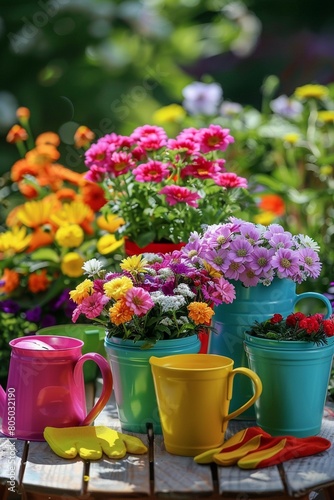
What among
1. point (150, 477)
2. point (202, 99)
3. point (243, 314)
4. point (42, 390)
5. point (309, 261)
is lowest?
point (150, 477)

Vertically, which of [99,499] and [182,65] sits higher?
[182,65]

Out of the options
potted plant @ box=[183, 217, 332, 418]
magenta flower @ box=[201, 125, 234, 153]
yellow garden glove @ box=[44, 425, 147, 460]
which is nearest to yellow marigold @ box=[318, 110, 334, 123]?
magenta flower @ box=[201, 125, 234, 153]

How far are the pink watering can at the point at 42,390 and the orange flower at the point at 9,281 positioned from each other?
2.62 feet

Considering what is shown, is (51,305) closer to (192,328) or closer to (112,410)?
(112,410)

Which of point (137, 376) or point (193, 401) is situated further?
point (137, 376)

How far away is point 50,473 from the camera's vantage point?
4.33 feet

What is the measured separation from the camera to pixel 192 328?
150cm

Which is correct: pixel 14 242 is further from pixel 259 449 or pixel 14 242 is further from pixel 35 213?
pixel 259 449

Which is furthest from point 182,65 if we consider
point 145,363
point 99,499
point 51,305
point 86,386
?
point 99,499

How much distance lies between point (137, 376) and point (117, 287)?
16 centimetres

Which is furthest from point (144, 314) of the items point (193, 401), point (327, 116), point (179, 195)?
point (327, 116)

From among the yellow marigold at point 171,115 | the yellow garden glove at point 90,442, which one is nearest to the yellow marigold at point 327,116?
the yellow marigold at point 171,115

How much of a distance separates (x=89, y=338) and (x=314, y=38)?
2.33 m

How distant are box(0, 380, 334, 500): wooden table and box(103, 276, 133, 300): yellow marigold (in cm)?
26
